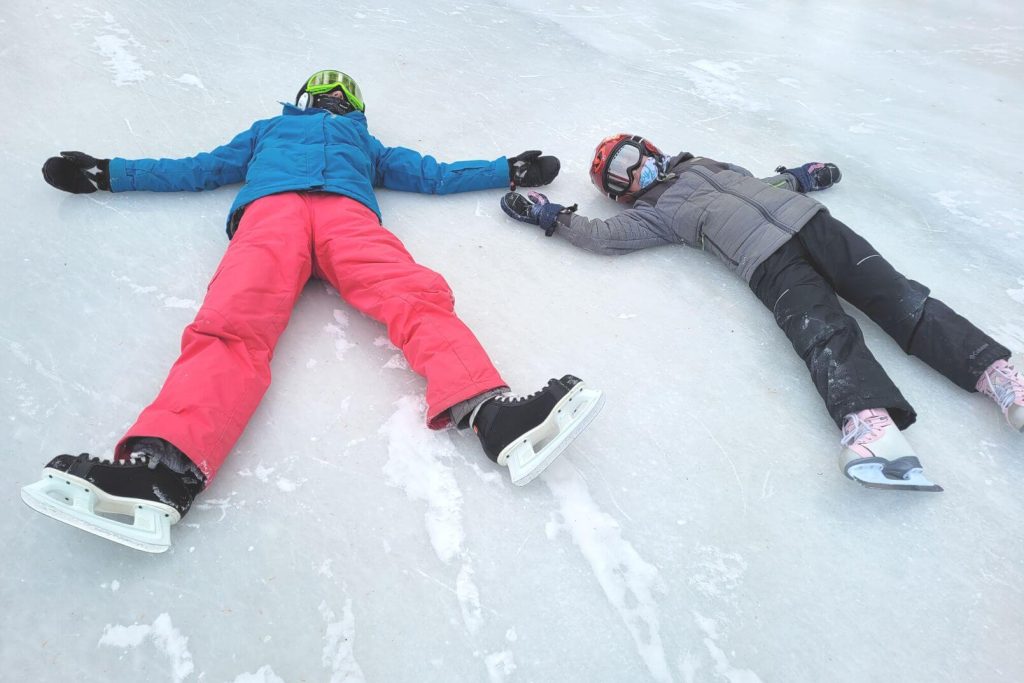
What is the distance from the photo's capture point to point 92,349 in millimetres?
1536

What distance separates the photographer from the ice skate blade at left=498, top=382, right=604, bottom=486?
1272 millimetres

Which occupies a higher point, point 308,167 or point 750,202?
point 750,202

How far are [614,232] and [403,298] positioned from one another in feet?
2.43

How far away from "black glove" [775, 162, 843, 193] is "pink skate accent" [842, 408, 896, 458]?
1.11 m

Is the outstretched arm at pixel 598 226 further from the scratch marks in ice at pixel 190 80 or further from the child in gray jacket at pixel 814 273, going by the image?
the scratch marks in ice at pixel 190 80

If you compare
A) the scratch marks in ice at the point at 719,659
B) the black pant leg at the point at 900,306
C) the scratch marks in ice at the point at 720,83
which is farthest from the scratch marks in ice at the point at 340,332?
the scratch marks in ice at the point at 720,83

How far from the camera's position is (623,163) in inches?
83.3

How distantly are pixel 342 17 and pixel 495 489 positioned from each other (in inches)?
109

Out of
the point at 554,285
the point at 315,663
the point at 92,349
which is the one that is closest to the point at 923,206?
the point at 554,285

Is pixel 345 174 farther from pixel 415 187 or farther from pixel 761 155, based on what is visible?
pixel 761 155

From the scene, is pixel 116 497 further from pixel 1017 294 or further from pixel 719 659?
pixel 1017 294

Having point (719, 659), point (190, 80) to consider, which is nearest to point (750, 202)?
point (719, 659)

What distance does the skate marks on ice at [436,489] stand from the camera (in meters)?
1.15

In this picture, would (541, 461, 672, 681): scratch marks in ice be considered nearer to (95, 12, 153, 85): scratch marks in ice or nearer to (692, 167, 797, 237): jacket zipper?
(692, 167, 797, 237): jacket zipper
